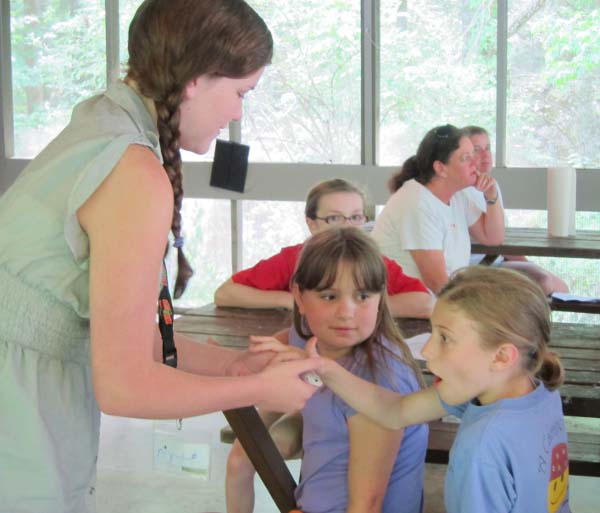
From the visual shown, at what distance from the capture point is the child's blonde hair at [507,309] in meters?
1.76

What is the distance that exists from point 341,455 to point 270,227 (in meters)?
4.55

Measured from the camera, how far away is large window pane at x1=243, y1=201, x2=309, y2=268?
21.5ft

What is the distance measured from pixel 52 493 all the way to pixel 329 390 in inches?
32.7

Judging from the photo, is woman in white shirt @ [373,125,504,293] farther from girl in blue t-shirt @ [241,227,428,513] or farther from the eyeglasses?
girl in blue t-shirt @ [241,227,428,513]

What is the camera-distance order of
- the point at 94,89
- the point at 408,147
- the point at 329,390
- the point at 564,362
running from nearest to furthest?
the point at 329,390
the point at 564,362
the point at 408,147
the point at 94,89

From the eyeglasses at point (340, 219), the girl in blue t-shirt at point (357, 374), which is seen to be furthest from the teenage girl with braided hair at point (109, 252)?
the eyeglasses at point (340, 219)

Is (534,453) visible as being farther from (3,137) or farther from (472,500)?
(3,137)

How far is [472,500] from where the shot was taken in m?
1.67

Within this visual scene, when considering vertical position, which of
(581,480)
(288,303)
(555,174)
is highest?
(555,174)

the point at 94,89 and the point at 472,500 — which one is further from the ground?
the point at 94,89

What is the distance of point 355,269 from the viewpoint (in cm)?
224

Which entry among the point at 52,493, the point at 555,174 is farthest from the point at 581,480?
the point at 52,493

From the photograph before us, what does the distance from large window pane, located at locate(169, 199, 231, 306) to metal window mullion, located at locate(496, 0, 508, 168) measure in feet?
6.51

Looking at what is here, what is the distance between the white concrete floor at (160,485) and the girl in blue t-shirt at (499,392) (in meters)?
1.23
